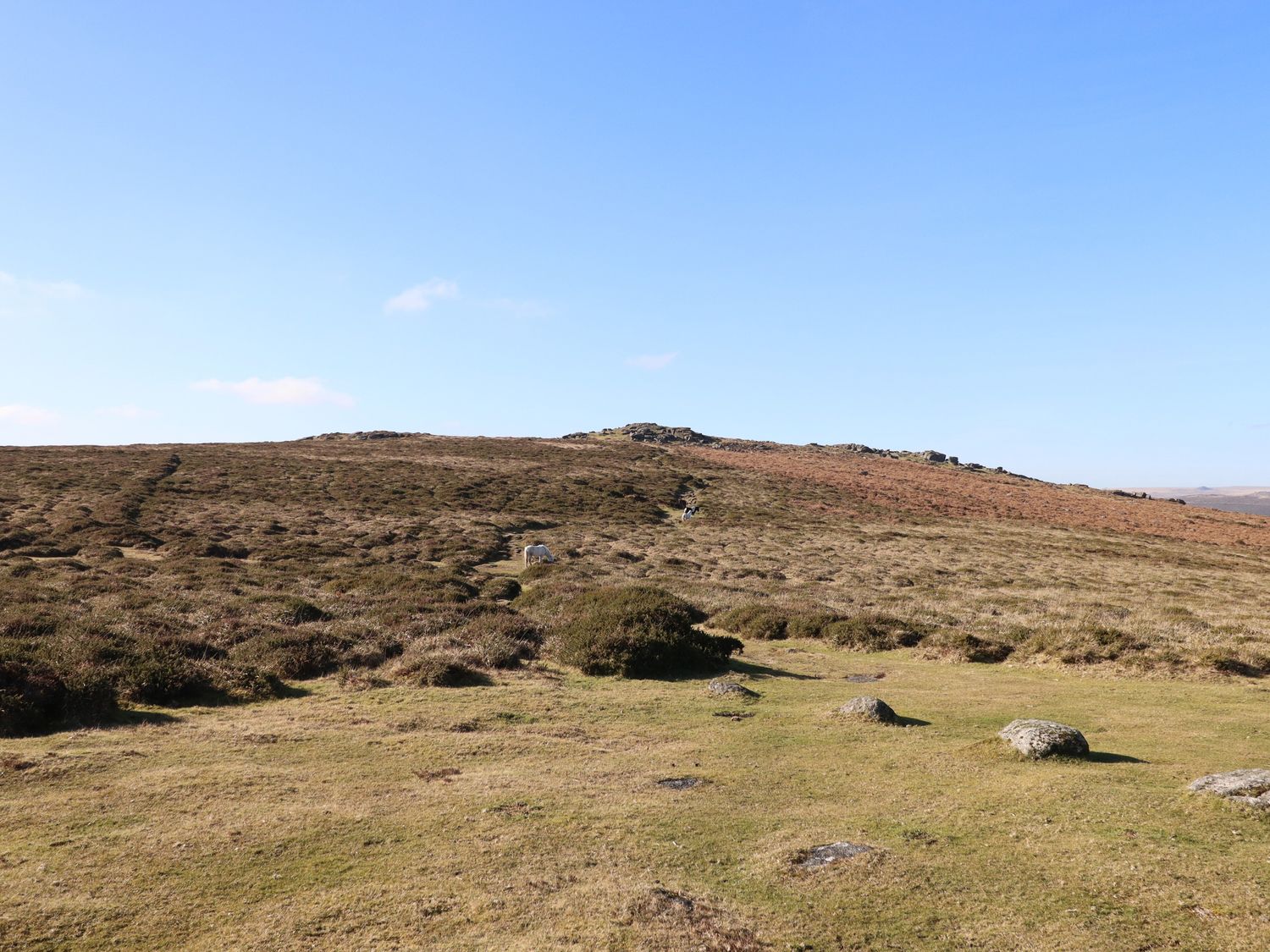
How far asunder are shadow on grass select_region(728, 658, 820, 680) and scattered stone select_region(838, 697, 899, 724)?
14.0 ft

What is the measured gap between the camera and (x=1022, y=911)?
6.83 m

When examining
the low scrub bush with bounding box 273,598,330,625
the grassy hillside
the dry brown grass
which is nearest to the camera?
the grassy hillside

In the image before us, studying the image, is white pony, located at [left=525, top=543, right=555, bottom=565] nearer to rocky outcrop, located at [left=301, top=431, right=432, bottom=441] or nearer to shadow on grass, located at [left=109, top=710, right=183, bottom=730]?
shadow on grass, located at [left=109, top=710, right=183, bottom=730]

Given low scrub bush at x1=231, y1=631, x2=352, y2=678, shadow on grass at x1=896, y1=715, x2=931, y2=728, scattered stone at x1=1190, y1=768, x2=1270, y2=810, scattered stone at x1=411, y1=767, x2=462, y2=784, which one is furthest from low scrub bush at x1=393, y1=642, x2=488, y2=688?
scattered stone at x1=1190, y1=768, x2=1270, y2=810

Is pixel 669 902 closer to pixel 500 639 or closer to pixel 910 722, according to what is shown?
pixel 910 722

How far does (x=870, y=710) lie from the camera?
13656 millimetres

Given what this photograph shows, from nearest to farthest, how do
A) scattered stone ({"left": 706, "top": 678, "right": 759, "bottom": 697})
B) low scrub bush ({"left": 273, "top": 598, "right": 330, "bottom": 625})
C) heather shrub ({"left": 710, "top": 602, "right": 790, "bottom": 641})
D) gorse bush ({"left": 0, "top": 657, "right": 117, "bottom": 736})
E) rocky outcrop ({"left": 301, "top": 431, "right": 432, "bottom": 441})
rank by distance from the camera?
gorse bush ({"left": 0, "top": 657, "right": 117, "bottom": 736}) < scattered stone ({"left": 706, "top": 678, "right": 759, "bottom": 697}) < low scrub bush ({"left": 273, "top": 598, "right": 330, "bottom": 625}) < heather shrub ({"left": 710, "top": 602, "right": 790, "bottom": 641}) < rocky outcrop ({"left": 301, "top": 431, "right": 432, "bottom": 441})

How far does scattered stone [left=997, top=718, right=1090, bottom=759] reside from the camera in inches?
433

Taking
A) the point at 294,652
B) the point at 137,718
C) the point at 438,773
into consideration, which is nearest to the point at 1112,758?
the point at 438,773

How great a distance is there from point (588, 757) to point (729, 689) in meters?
5.19

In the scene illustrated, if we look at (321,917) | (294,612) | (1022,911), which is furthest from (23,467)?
(1022,911)

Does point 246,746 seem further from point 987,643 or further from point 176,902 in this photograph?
point 987,643

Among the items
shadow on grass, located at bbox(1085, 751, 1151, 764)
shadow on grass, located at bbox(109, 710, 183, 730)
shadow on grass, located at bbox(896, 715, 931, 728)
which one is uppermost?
shadow on grass, located at bbox(1085, 751, 1151, 764)

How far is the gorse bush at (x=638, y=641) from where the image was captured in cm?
1852
